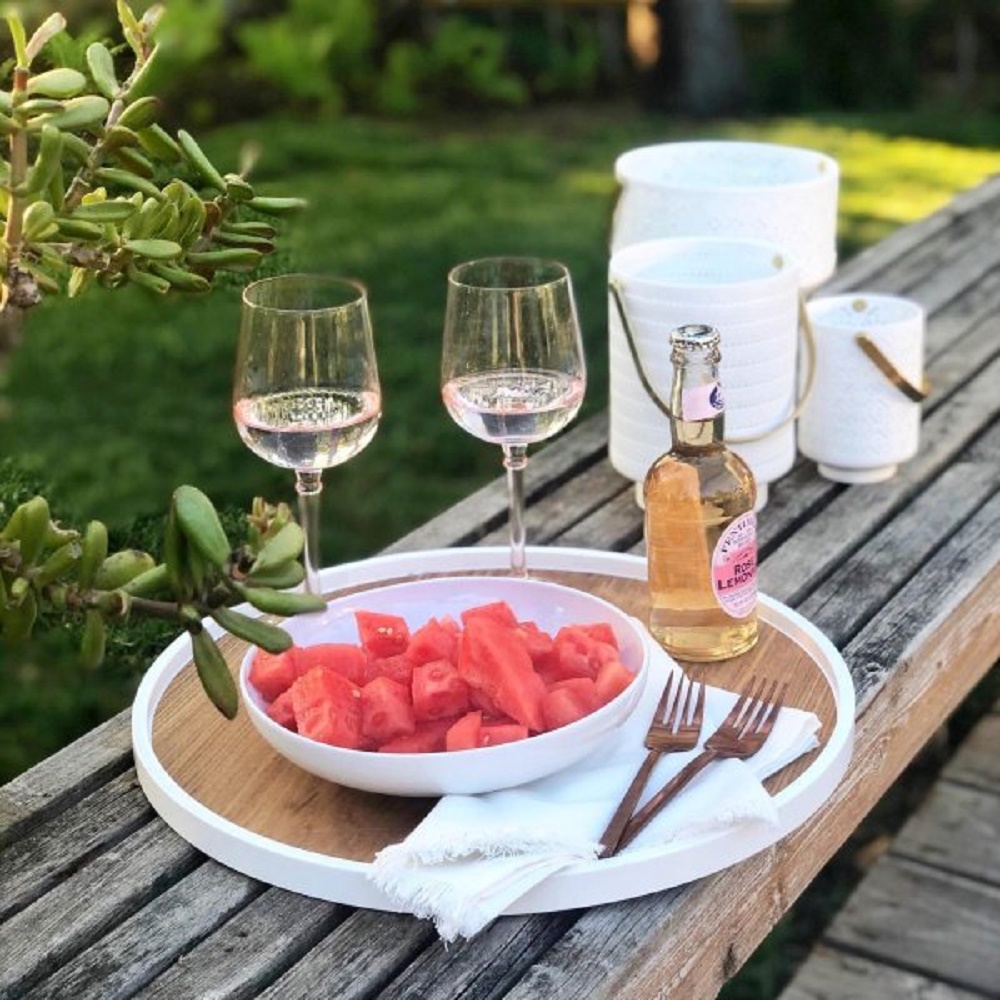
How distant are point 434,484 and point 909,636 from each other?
2226mm

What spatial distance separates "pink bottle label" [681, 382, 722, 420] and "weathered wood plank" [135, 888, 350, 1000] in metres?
0.47

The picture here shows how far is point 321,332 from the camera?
1313 mm

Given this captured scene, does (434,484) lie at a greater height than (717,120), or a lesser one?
greater

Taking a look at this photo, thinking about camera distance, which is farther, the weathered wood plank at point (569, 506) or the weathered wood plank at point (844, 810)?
the weathered wood plank at point (569, 506)

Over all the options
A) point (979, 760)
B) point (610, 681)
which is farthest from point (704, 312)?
point (979, 760)

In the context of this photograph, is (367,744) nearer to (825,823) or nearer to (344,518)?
(825,823)

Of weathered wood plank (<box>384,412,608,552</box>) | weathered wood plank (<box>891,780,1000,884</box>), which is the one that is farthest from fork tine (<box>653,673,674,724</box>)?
weathered wood plank (<box>891,780,1000,884</box>)

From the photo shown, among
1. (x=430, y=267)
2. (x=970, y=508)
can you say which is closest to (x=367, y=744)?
(x=970, y=508)

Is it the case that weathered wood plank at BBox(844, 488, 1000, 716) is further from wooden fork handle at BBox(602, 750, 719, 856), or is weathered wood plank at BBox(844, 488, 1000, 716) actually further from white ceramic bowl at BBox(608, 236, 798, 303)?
white ceramic bowl at BBox(608, 236, 798, 303)

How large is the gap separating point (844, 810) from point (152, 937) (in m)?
0.53

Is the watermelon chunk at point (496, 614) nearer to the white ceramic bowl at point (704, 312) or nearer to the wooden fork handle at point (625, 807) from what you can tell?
the wooden fork handle at point (625, 807)

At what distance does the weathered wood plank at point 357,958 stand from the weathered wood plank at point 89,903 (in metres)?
0.14

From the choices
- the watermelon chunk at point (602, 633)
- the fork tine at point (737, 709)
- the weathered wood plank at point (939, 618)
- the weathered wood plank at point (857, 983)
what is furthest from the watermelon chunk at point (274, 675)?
the weathered wood plank at point (857, 983)

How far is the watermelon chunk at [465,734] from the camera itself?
1.14m
